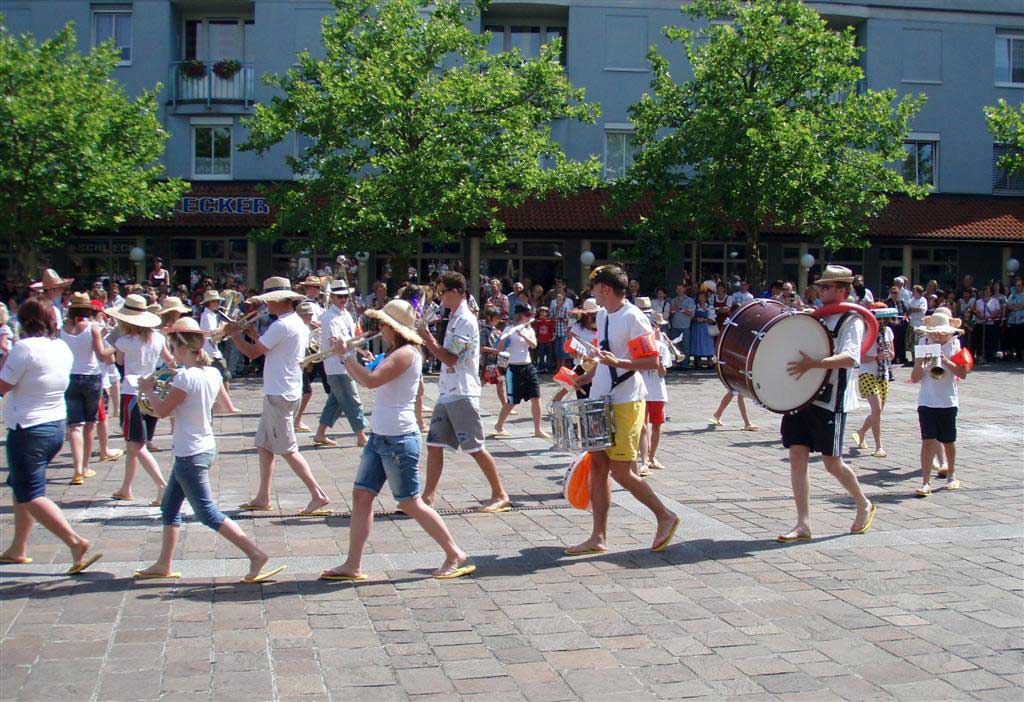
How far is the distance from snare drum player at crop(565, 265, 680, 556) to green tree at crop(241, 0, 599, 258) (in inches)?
589

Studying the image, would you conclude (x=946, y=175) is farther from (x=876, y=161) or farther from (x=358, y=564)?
(x=358, y=564)

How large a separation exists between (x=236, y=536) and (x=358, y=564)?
741 mm

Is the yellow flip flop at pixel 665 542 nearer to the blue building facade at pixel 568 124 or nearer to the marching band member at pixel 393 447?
the marching band member at pixel 393 447

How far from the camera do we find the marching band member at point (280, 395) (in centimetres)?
847

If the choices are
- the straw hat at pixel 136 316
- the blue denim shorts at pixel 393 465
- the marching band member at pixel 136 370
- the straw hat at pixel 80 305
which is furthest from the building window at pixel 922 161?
the blue denim shorts at pixel 393 465

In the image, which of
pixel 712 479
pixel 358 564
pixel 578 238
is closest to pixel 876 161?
pixel 578 238

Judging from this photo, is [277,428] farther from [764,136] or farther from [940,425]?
[764,136]

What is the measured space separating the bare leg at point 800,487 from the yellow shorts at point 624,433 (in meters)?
1.23

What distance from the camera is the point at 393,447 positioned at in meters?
6.52

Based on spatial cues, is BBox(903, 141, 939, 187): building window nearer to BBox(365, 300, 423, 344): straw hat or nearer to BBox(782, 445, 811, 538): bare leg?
BBox(782, 445, 811, 538): bare leg

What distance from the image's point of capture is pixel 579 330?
11672 mm

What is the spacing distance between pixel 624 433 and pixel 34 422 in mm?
3657

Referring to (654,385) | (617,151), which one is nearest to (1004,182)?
(617,151)

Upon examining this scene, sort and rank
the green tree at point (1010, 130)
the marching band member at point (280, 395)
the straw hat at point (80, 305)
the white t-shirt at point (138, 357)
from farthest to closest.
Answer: the green tree at point (1010, 130)
the straw hat at point (80, 305)
the white t-shirt at point (138, 357)
the marching band member at point (280, 395)
